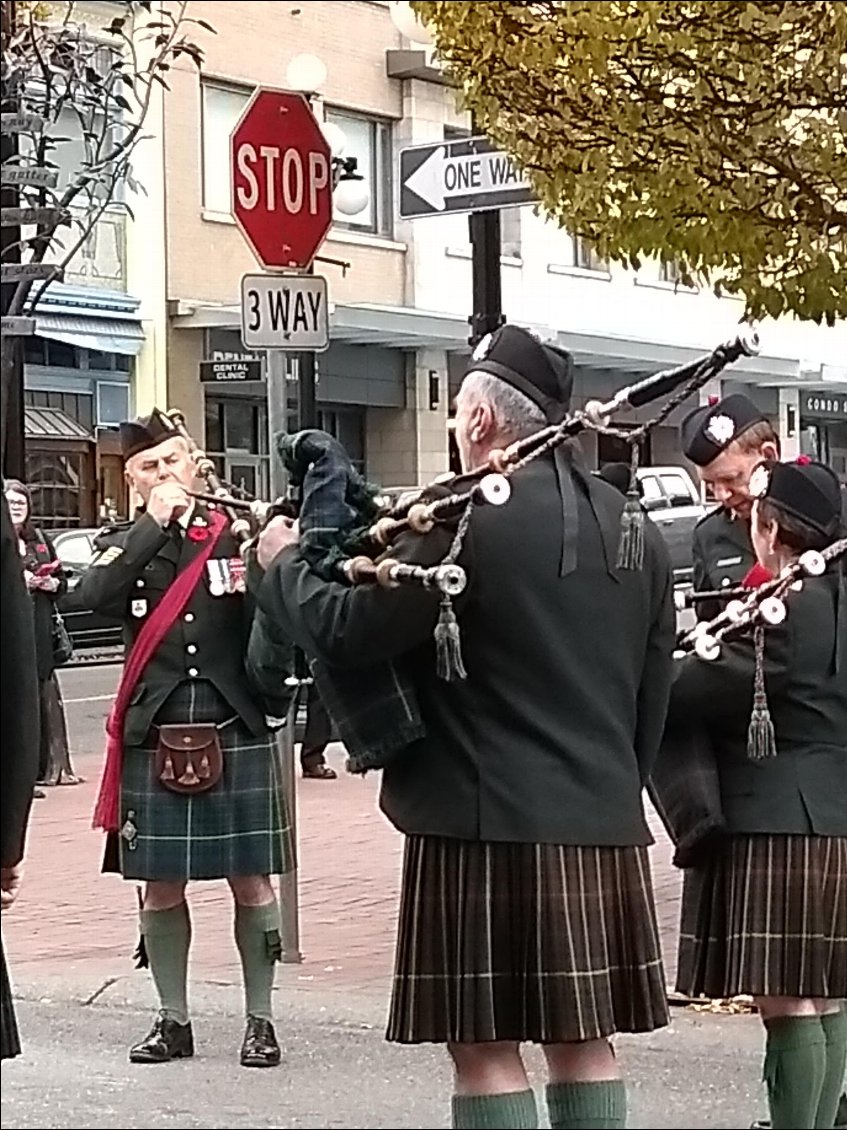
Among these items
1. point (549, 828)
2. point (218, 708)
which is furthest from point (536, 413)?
point (218, 708)

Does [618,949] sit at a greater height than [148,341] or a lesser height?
lesser

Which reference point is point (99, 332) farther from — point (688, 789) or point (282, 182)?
point (688, 789)

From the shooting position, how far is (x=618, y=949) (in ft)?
15.4

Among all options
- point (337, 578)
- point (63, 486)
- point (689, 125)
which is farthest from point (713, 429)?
point (63, 486)

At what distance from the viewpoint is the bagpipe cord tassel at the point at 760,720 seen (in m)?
5.12

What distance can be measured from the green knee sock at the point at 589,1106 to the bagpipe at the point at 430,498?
3.50 feet

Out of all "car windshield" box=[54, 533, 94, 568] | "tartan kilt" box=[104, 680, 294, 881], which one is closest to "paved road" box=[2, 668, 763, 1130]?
"tartan kilt" box=[104, 680, 294, 881]

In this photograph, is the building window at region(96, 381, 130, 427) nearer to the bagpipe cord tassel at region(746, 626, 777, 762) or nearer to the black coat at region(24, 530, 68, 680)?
the black coat at region(24, 530, 68, 680)

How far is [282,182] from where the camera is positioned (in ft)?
26.7

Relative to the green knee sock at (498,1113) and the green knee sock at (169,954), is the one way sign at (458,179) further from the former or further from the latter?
the green knee sock at (498,1113)

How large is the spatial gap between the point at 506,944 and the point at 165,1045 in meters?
2.63

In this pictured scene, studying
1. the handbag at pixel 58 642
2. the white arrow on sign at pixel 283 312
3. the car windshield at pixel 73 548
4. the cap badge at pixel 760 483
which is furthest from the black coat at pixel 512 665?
the car windshield at pixel 73 548

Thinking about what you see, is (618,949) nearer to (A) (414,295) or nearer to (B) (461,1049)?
(B) (461,1049)

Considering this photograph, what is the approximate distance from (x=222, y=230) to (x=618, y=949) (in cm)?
576
